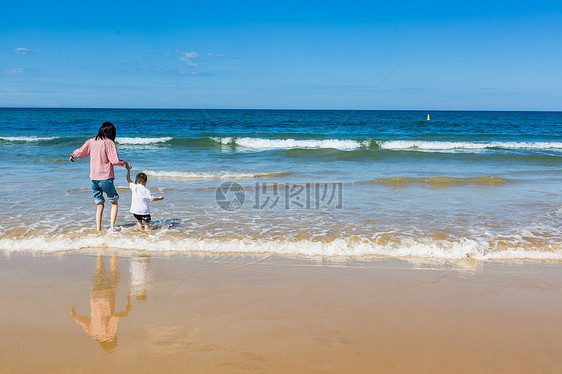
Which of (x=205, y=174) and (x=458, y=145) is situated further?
(x=458, y=145)

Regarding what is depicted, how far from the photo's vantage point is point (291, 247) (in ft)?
18.9

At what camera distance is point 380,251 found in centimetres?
559

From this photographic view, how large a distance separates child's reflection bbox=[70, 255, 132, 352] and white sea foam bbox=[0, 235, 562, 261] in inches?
46.3

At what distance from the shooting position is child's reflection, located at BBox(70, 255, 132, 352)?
3.25m

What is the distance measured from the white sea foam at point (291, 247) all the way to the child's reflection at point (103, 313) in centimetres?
118

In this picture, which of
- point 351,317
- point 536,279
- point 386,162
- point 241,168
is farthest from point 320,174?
point 351,317

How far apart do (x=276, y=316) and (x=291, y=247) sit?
6.91ft

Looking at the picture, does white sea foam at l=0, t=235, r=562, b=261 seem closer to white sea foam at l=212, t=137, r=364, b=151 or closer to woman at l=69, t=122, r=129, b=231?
woman at l=69, t=122, r=129, b=231

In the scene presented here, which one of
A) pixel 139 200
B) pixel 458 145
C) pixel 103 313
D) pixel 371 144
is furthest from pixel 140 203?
pixel 458 145

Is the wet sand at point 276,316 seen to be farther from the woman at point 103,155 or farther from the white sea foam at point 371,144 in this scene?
the white sea foam at point 371,144

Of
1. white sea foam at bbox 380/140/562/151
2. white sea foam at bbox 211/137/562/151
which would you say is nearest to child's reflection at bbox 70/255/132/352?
white sea foam at bbox 211/137/562/151

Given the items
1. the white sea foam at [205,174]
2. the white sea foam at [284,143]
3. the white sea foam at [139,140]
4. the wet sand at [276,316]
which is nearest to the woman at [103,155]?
the wet sand at [276,316]

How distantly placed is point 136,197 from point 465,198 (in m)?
6.88

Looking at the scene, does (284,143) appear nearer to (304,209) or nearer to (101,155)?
(304,209)
